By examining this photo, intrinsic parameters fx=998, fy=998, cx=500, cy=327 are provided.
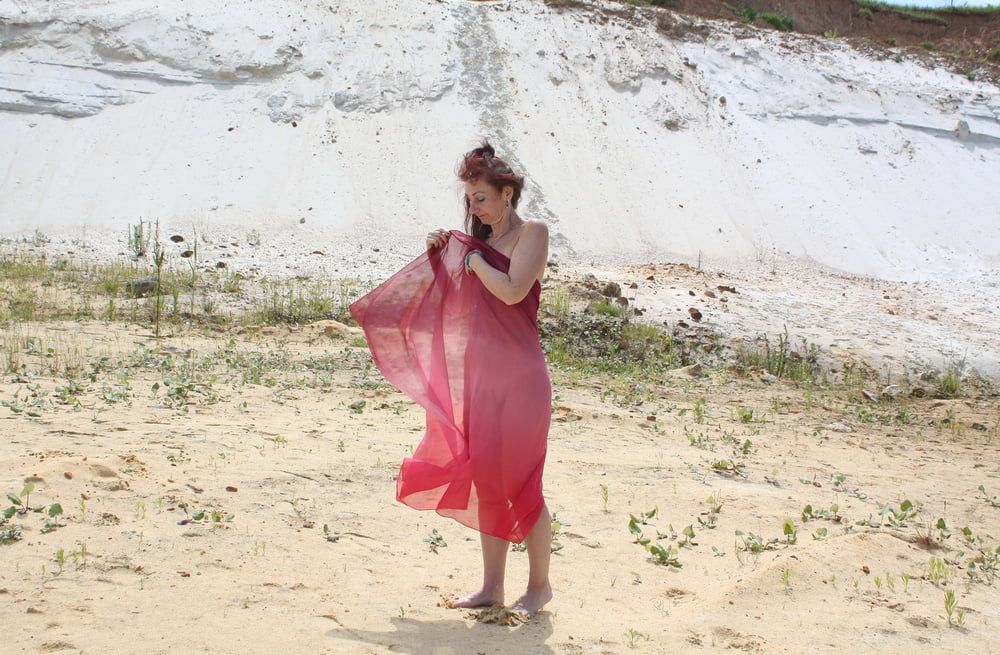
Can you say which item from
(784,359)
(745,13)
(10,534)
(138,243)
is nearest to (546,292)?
(784,359)

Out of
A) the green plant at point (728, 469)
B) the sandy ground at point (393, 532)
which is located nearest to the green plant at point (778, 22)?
the sandy ground at point (393, 532)

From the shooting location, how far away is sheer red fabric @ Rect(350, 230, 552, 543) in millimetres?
3385

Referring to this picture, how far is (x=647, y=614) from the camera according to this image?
3.72m

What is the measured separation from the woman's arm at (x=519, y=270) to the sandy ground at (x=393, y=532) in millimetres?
1150

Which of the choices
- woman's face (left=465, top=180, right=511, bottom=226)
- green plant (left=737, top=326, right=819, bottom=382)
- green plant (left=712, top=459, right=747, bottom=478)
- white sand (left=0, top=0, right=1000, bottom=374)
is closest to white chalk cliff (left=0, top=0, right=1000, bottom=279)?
white sand (left=0, top=0, right=1000, bottom=374)

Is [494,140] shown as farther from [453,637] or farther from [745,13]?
[453,637]

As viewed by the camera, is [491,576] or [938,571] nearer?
[491,576]

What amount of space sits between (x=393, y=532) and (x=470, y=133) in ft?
48.4

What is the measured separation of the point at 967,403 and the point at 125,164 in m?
13.3

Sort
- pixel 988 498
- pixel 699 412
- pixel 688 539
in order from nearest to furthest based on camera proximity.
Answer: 1. pixel 688 539
2. pixel 988 498
3. pixel 699 412

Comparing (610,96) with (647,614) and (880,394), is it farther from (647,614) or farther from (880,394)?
(647,614)

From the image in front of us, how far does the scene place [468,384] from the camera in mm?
3457

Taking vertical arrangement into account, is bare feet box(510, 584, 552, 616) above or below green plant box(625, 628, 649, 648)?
Result: above

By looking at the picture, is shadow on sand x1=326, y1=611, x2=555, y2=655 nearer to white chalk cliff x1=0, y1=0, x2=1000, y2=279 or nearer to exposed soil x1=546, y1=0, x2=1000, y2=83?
white chalk cliff x1=0, y1=0, x2=1000, y2=279
